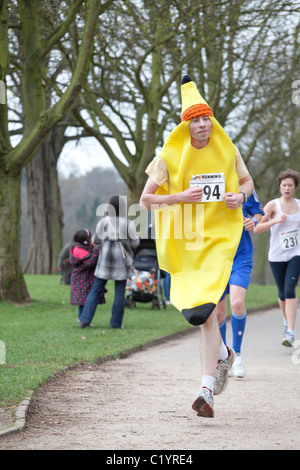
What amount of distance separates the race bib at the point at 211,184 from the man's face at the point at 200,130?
0.24 m

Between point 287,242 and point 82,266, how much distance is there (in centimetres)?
382

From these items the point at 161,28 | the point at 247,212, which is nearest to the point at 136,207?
the point at 161,28

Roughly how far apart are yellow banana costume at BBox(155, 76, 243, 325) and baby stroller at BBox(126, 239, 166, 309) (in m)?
10.4

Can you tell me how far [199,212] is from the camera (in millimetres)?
5605

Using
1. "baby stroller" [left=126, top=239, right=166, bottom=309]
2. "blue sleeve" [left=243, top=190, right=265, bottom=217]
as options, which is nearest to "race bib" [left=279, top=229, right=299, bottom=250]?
"blue sleeve" [left=243, top=190, right=265, bottom=217]

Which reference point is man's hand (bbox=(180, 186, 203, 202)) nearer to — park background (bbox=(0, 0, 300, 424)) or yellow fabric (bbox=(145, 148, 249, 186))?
yellow fabric (bbox=(145, 148, 249, 186))

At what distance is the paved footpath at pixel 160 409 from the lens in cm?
467

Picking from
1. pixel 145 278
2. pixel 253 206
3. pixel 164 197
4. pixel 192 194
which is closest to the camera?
pixel 192 194

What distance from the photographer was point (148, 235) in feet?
53.2

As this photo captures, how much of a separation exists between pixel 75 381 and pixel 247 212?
2.30m

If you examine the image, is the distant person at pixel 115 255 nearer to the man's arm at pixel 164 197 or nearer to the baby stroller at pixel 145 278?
the baby stroller at pixel 145 278

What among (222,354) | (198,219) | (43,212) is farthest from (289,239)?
(43,212)

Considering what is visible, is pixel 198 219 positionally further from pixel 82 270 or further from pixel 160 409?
pixel 82 270
